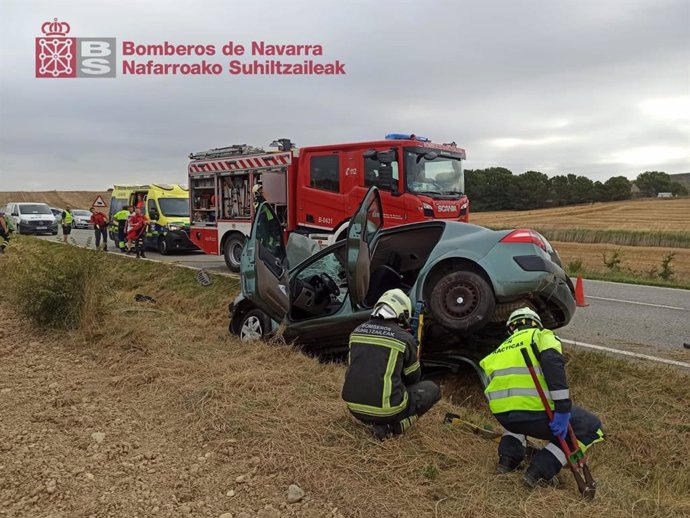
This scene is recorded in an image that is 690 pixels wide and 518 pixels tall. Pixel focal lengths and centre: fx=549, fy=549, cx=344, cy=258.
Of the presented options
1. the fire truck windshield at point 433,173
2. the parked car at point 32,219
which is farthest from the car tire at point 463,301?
the parked car at point 32,219

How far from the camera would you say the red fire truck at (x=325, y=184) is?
30.8 ft

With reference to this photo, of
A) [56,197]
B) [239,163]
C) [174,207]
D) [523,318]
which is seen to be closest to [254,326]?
[523,318]

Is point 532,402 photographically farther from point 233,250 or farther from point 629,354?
point 233,250

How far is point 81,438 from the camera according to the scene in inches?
140

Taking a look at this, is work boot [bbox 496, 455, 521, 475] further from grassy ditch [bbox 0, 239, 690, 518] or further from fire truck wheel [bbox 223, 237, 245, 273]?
fire truck wheel [bbox 223, 237, 245, 273]

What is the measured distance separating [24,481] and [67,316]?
350 centimetres

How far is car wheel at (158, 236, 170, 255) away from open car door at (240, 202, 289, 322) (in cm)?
1212

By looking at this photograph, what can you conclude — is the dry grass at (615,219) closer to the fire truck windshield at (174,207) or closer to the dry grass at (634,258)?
the dry grass at (634,258)

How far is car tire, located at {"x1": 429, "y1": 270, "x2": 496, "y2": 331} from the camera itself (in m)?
4.54

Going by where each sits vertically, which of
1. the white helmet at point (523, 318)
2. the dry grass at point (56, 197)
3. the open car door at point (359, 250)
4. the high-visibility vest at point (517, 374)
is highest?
the dry grass at point (56, 197)

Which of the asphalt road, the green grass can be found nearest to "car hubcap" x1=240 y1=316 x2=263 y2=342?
the asphalt road

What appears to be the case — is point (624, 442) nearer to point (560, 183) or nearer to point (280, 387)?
point (280, 387)

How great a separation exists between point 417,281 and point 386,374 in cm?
164

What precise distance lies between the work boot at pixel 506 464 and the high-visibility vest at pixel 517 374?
264mm
